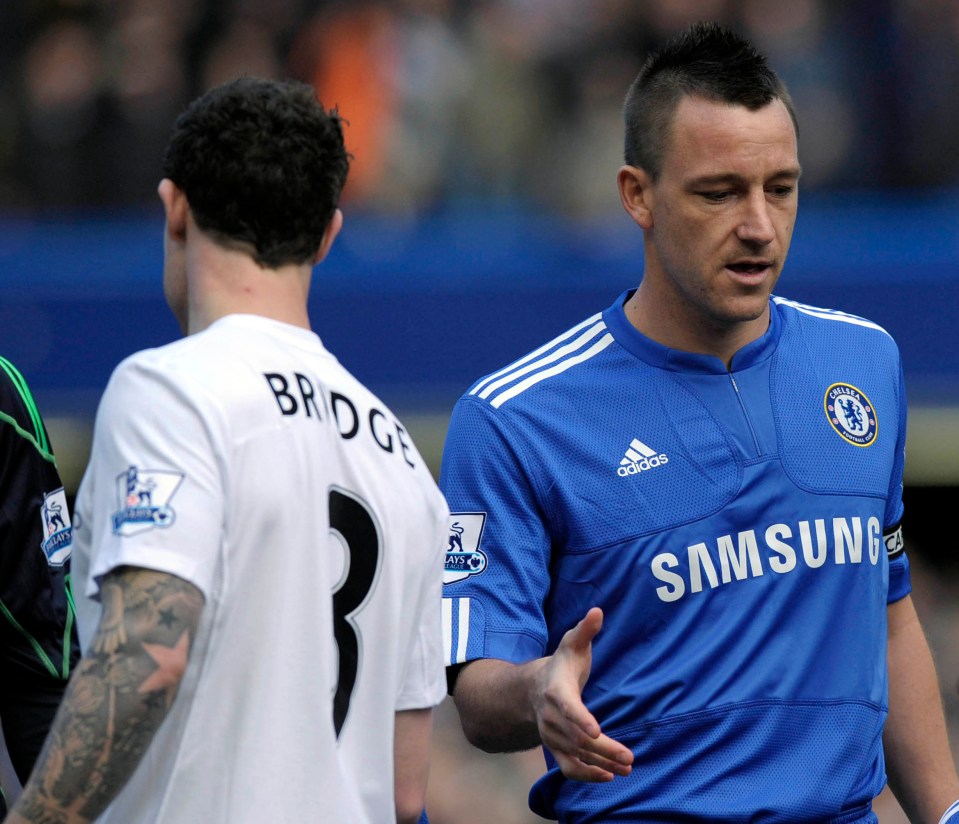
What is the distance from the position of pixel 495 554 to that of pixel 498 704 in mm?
280

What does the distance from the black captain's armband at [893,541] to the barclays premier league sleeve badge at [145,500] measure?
1763 mm

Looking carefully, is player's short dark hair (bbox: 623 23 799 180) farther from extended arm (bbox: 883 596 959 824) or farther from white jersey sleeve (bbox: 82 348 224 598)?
white jersey sleeve (bbox: 82 348 224 598)

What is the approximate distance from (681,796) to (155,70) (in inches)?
270

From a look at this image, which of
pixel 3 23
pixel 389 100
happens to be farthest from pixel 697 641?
pixel 3 23

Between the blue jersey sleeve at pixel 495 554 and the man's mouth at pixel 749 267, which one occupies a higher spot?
the man's mouth at pixel 749 267

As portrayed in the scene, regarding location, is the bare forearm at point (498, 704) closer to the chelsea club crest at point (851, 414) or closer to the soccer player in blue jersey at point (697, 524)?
the soccer player in blue jersey at point (697, 524)

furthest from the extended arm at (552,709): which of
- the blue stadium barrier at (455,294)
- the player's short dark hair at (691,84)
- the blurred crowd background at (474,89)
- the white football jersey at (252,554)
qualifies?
the blurred crowd background at (474,89)

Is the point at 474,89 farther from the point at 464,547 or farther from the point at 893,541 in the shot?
the point at 464,547

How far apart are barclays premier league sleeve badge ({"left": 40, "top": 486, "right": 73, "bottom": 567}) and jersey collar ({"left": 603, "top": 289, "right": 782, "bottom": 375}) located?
113 centimetres

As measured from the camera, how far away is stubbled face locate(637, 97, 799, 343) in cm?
Answer: 322

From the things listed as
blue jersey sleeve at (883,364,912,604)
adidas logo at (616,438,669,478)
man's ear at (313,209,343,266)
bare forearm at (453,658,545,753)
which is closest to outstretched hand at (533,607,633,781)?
bare forearm at (453,658,545,753)

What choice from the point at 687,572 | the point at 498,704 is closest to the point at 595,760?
the point at 498,704

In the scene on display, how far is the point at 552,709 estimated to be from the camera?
273 centimetres

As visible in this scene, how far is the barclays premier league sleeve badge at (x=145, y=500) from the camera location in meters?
2.21
